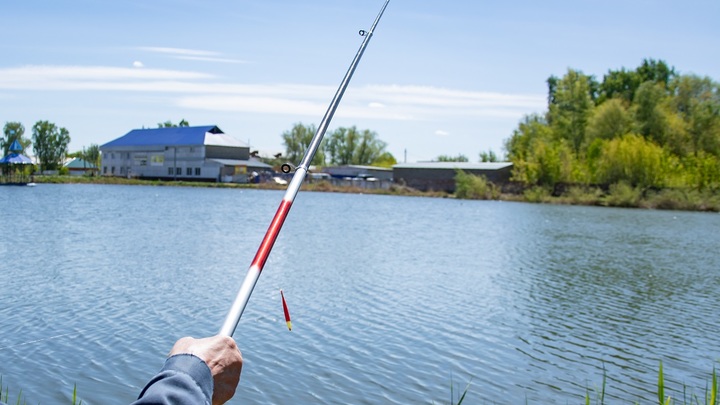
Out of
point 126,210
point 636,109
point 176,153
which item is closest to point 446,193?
point 636,109

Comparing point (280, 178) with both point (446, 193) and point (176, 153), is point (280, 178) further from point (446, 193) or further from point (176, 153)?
point (446, 193)

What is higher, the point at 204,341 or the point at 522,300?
the point at 204,341

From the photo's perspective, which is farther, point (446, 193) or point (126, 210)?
point (446, 193)

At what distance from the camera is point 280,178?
90.9 m

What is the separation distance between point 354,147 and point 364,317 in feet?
371

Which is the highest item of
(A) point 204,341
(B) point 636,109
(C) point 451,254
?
(B) point 636,109

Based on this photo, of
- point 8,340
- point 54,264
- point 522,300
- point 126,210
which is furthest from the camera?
point 126,210

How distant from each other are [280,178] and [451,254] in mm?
69196

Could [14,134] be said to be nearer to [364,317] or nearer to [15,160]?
[15,160]


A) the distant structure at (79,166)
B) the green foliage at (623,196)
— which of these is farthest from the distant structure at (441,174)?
the distant structure at (79,166)

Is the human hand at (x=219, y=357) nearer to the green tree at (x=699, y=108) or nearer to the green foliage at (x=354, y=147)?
the green tree at (x=699, y=108)

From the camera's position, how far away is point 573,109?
8669 centimetres

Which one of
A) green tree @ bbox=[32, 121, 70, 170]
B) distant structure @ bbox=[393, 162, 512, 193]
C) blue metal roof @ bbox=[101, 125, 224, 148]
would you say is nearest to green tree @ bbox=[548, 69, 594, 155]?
distant structure @ bbox=[393, 162, 512, 193]

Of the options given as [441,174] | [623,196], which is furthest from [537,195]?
[441,174]
